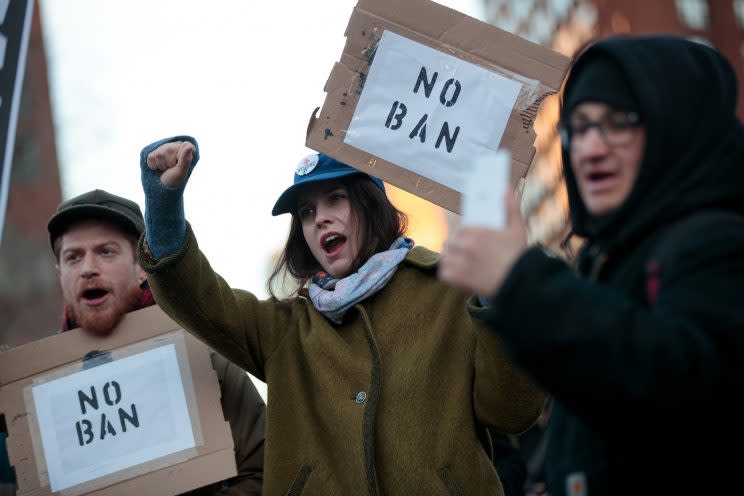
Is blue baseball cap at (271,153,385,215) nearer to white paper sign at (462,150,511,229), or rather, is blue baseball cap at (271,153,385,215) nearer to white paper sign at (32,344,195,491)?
white paper sign at (32,344,195,491)

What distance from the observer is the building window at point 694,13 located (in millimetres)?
55250

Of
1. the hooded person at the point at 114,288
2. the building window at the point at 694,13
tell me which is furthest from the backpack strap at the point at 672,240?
the building window at the point at 694,13

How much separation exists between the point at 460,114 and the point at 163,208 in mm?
1047

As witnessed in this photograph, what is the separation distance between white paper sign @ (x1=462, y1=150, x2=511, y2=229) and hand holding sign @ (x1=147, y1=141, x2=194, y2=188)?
176 centimetres

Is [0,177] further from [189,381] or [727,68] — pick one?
[727,68]

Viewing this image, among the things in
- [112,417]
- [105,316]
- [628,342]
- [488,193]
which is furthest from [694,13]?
[628,342]

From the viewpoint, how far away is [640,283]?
2139 millimetres

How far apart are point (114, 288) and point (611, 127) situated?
256cm

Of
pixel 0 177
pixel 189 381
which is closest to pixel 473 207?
pixel 189 381

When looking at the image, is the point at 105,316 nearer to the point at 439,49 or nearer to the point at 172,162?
the point at 172,162

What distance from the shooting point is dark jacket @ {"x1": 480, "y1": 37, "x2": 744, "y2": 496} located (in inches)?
72.9

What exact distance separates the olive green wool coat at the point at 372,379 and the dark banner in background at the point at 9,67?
684mm

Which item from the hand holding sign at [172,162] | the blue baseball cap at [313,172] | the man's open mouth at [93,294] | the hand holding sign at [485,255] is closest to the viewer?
the hand holding sign at [485,255]

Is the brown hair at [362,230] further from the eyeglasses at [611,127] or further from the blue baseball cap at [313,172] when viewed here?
the eyeglasses at [611,127]
